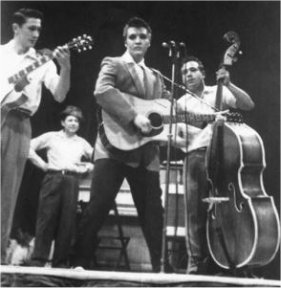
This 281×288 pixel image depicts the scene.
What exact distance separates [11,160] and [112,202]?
27.4 inches

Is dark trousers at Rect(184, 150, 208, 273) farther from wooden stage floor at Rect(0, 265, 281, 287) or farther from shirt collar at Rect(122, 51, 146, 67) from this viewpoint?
shirt collar at Rect(122, 51, 146, 67)

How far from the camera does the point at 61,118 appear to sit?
3352 millimetres

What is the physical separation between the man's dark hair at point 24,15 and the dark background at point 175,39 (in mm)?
35

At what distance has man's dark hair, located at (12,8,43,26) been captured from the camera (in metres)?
3.35

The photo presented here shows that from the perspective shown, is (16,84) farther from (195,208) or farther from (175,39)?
(195,208)

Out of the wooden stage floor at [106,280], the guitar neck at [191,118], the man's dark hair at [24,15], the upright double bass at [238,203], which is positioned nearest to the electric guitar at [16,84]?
the man's dark hair at [24,15]

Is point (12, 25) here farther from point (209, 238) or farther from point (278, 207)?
point (278, 207)

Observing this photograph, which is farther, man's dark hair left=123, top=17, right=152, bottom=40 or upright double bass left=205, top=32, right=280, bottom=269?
man's dark hair left=123, top=17, right=152, bottom=40

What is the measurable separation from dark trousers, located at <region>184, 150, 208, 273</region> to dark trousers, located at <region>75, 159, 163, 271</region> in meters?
0.19

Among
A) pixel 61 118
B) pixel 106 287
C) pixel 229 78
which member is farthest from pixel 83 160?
pixel 229 78

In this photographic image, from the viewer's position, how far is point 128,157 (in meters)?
3.18

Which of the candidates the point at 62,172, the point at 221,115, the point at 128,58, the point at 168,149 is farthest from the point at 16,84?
the point at 221,115

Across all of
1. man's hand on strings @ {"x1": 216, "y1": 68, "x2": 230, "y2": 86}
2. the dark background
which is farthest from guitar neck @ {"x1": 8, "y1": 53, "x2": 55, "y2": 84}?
man's hand on strings @ {"x1": 216, "y1": 68, "x2": 230, "y2": 86}

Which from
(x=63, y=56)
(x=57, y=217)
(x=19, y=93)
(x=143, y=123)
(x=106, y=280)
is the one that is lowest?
(x=106, y=280)
